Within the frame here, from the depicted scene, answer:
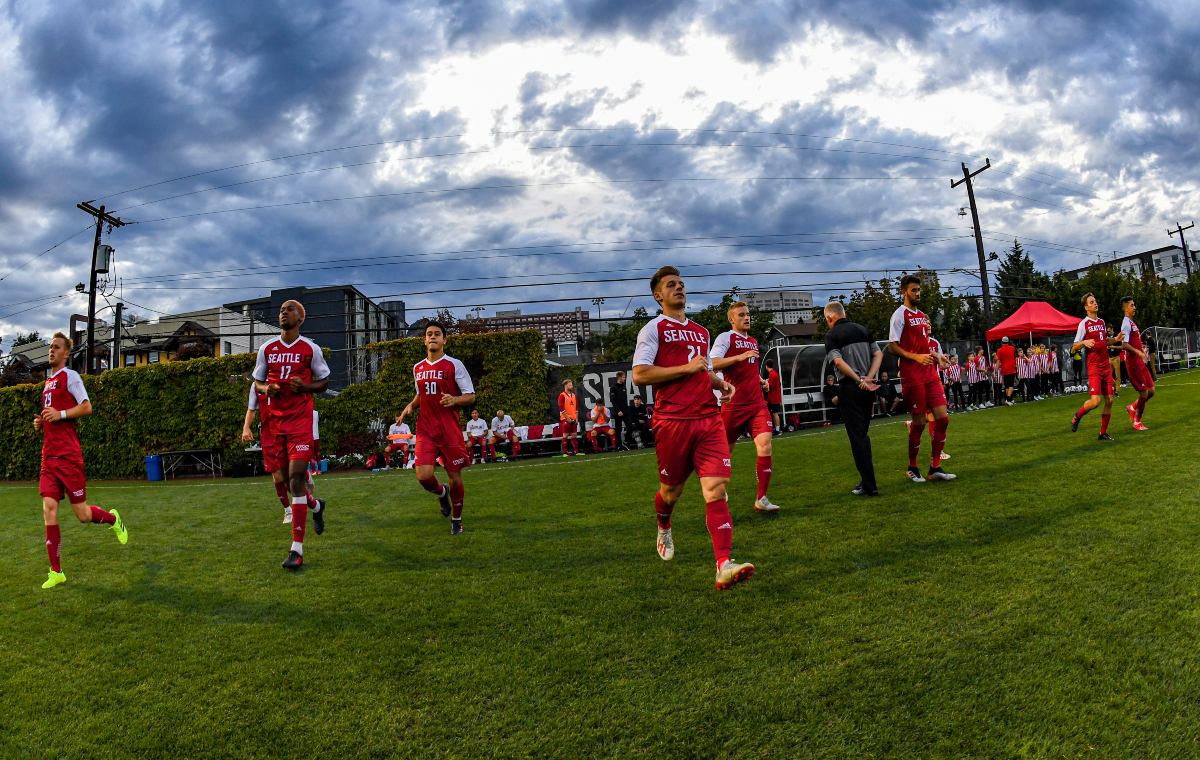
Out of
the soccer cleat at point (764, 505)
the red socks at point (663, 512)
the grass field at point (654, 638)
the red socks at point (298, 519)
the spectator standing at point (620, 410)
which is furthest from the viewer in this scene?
the spectator standing at point (620, 410)

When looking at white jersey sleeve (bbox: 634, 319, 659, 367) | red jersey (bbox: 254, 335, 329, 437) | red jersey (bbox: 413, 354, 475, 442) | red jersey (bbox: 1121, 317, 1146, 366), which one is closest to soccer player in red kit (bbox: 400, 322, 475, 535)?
red jersey (bbox: 413, 354, 475, 442)

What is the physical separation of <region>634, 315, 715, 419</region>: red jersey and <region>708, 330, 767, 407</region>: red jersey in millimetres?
2089

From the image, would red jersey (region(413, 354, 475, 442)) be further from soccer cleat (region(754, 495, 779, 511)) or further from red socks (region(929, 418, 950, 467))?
red socks (region(929, 418, 950, 467))

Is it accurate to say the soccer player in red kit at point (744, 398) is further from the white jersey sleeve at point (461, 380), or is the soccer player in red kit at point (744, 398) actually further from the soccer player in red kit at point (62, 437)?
the soccer player in red kit at point (62, 437)

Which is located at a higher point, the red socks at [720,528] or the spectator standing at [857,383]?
the spectator standing at [857,383]

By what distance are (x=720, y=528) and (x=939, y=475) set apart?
4.51m

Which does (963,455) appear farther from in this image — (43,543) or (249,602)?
(43,543)

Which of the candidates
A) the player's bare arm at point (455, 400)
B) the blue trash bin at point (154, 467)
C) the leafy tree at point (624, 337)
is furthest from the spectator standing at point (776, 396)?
the leafy tree at point (624, 337)

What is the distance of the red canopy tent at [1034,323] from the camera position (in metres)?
22.6

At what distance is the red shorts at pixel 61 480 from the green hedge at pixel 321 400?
487 inches

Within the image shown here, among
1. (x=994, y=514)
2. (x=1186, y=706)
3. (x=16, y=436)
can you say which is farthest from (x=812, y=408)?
(x=16, y=436)

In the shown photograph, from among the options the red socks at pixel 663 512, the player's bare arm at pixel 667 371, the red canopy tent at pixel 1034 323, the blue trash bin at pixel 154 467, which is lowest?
the red socks at pixel 663 512

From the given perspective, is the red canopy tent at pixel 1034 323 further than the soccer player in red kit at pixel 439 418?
Yes

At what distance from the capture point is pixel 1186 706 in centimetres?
260
